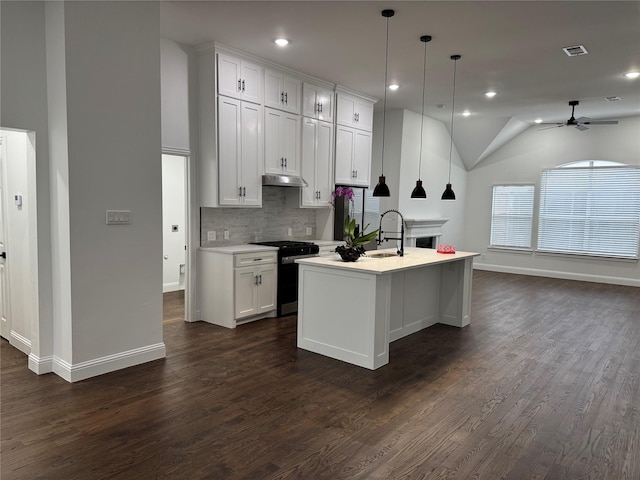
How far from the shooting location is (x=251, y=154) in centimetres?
529

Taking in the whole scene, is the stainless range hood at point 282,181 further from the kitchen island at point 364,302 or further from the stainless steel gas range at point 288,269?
the kitchen island at point 364,302

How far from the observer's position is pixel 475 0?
3.60 meters

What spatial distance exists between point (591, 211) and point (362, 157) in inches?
199

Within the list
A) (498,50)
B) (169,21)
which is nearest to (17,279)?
(169,21)

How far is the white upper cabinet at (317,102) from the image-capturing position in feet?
19.5

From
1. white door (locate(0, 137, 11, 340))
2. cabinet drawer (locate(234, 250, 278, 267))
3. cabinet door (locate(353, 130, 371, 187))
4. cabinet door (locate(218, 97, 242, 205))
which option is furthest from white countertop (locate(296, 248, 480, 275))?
white door (locate(0, 137, 11, 340))

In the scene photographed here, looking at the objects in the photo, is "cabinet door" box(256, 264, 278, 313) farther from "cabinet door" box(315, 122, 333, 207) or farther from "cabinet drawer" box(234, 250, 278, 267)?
"cabinet door" box(315, 122, 333, 207)

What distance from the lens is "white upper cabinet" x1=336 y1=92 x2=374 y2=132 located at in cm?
654

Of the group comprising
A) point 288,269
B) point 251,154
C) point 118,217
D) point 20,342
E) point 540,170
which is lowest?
point 20,342

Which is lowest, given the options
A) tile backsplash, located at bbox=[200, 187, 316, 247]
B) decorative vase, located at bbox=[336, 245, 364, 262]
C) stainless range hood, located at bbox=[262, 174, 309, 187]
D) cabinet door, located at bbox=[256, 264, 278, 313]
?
cabinet door, located at bbox=[256, 264, 278, 313]

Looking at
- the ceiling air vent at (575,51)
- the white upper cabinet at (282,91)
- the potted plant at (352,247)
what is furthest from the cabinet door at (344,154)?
the ceiling air vent at (575,51)

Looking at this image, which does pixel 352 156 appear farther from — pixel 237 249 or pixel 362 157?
Answer: pixel 237 249

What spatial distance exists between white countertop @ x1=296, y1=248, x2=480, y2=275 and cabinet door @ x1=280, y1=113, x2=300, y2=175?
1667mm

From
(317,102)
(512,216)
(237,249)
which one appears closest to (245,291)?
(237,249)
